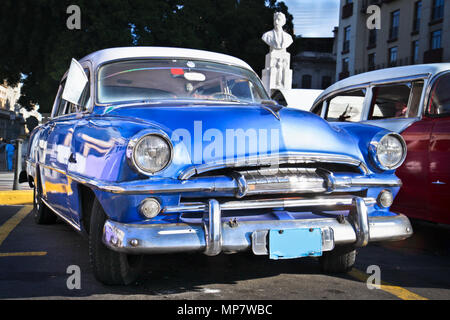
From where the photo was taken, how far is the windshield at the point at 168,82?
430 centimetres

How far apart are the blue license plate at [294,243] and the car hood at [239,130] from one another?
496mm

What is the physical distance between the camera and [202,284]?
3.73 metres

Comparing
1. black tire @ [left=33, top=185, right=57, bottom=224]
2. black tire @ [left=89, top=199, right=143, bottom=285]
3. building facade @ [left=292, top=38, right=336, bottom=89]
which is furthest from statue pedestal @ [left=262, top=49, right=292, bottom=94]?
building facade @ [left=292, top=38, right=336, bottom=89]

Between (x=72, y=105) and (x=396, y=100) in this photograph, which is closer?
(x=72, y=105)

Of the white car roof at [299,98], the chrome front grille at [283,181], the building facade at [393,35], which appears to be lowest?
the chrome front grille at [283,181]

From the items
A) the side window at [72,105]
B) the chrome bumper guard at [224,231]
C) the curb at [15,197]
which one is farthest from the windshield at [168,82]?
the curb at [15,197]

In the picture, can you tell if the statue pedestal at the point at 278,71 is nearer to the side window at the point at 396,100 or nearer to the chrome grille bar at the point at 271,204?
the side window at the point at 396,100

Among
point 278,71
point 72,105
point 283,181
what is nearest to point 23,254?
point 72,105

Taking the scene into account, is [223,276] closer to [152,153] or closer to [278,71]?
[152,153]

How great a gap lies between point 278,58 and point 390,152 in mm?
14788

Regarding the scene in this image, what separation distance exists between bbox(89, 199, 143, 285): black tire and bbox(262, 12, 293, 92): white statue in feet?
48.9

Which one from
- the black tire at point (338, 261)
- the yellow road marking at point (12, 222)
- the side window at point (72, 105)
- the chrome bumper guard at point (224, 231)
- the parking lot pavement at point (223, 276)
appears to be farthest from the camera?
the yellow road marking at point (12, 222)

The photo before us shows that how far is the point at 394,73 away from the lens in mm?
5879

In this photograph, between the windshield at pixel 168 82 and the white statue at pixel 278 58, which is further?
the white statue at pixel 278 58
